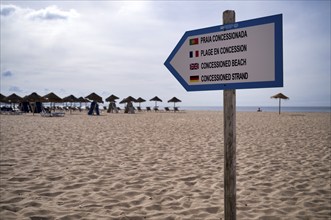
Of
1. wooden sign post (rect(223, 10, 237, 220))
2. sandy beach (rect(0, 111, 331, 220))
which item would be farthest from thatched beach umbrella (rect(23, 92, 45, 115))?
wooden sign post (rect(223, 10, 237, 220))

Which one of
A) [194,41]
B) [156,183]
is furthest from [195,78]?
[156,183]

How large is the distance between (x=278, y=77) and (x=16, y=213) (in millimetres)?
3285

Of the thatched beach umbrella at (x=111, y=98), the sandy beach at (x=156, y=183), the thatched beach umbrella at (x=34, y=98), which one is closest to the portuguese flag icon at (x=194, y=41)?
the sandy beach at (x=156, y=183)

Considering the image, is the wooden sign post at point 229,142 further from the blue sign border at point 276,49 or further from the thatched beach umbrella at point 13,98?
the thatched beach umbrella at point 13,98

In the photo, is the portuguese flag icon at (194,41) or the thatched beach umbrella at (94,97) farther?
the thatched beach umbrella at (94,97)

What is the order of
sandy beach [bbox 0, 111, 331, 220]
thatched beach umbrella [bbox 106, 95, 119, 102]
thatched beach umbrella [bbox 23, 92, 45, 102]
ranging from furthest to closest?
thatched beach umbrella [bbox 106, 95, 119, 102], thatched beach umbrella [bbox 23, 92, 45, 102], sandy beach [bbox 0, 111, 331, 220]

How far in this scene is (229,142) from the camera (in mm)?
1867

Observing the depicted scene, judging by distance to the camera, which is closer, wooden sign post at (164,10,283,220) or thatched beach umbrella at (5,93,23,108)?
wooden sign post at (164,10,283,220)

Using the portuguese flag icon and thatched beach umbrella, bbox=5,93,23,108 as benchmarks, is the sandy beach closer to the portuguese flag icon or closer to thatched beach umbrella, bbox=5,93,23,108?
the portuguese flag icon

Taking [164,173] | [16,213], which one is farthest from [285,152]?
[16,213]

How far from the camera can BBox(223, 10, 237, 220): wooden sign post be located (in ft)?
5.97

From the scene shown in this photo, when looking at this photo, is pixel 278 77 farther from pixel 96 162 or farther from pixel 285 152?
pixel 285 152

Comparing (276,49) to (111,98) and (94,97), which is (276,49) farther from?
(111,98)

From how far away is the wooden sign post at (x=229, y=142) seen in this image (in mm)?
1818
